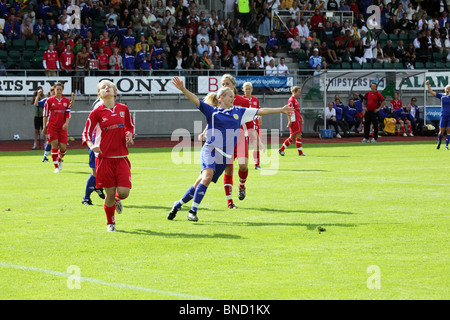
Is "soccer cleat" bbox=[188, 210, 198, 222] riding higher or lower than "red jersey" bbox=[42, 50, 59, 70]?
lower

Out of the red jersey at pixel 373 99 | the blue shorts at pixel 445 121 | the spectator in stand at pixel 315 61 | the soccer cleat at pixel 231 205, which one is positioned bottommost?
the soccer cleat at pixel 231 205

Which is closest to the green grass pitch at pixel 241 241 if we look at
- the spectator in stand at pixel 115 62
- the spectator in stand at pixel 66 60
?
the spectator in stand at pixel 66 60

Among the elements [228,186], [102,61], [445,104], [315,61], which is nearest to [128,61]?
[102,61]

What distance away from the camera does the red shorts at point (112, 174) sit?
1079 centimetres

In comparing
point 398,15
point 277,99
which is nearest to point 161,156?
point 277,99

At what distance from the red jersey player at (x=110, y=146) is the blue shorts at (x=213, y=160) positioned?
4.37 feet

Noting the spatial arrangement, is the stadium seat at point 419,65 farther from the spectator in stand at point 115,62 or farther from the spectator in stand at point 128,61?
the spectator in stand at point 115,62

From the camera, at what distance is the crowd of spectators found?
3334 cm

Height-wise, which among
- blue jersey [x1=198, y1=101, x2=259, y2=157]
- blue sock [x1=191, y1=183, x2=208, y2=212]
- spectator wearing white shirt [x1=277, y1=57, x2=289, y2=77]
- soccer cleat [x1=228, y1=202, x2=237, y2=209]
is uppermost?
spectator wearing white shirt [x1=277, y1=57, x2=289, y2=77]

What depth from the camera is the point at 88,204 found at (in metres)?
13.8

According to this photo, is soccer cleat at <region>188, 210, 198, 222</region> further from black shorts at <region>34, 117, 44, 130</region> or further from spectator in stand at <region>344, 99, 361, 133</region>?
spectator in stand at <region>344, 99, 361, 133</region>

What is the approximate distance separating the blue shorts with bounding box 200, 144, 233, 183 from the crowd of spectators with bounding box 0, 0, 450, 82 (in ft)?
71.2

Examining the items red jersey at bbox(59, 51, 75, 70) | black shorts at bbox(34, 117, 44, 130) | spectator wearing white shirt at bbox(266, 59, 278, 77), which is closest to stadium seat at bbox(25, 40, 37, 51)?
red jersey at bbox(59, 51, 75, 70)

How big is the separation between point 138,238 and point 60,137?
11.2 metres
